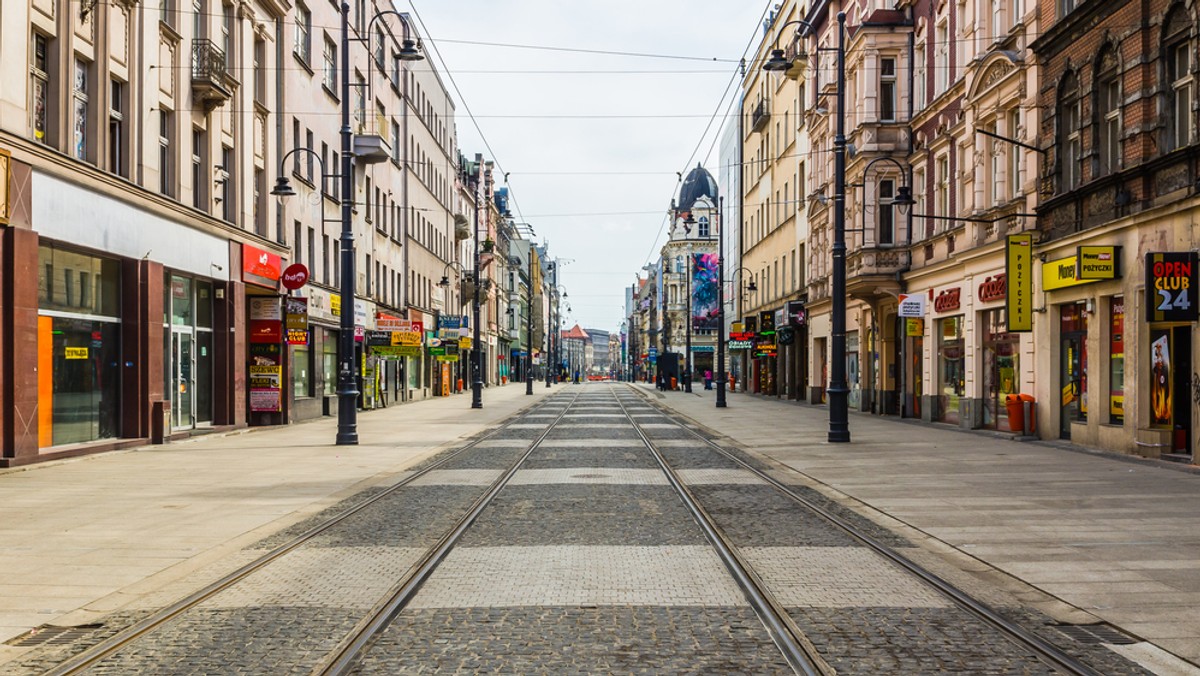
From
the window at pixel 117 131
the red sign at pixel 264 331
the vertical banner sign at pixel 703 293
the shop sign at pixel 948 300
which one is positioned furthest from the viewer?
the vertical banner sign at pixel 703 293

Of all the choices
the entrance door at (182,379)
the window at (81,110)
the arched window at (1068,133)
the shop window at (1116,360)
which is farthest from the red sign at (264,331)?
the shop window at (1116,360)

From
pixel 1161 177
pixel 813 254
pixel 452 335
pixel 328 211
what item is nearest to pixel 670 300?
pixel 452 335

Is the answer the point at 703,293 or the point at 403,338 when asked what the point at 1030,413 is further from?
the point at 703,293

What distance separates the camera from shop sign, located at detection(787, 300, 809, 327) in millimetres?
46781

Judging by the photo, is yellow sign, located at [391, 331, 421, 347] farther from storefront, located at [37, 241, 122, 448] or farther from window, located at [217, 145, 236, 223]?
storefront, located at [37, 241, 122, 448]

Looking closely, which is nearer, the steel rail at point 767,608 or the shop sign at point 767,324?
the steel rail at point 767,608

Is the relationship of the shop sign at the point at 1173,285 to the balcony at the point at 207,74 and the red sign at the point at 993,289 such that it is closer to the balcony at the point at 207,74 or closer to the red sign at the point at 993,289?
the red sign at the point at 993,289

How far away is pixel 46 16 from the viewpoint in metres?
17.9

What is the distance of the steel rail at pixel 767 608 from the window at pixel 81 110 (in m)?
13.3

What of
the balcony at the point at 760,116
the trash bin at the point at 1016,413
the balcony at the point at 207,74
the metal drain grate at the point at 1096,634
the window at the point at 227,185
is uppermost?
the balcony at the point at 760,116

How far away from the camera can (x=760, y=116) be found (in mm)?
58844

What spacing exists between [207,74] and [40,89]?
21.8 ft

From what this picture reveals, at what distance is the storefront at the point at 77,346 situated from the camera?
17.9 metres

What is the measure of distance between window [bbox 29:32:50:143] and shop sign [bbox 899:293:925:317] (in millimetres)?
21945
